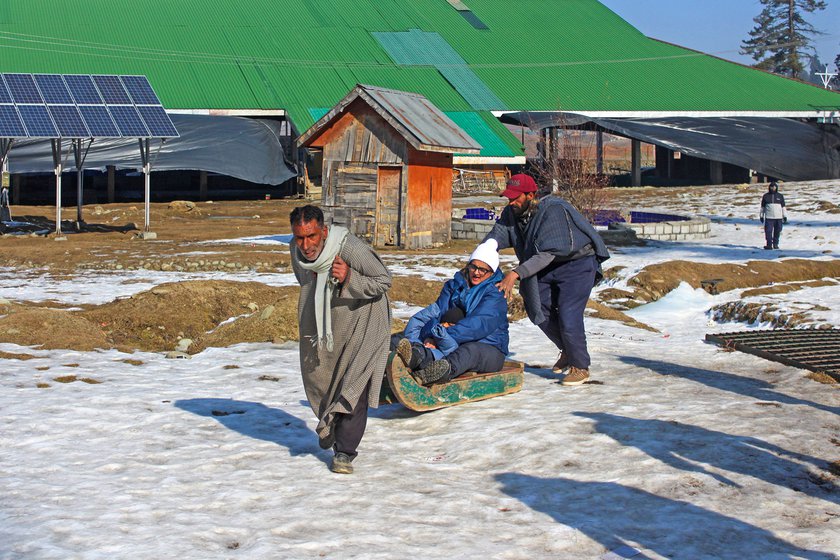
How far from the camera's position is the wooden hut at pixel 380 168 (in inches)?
947

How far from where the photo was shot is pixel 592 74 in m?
48.2

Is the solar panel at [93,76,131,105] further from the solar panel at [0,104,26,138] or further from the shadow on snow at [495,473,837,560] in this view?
the shadow on snow at [495,473,837,560]

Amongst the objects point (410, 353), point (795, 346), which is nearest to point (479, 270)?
point (410, 353)

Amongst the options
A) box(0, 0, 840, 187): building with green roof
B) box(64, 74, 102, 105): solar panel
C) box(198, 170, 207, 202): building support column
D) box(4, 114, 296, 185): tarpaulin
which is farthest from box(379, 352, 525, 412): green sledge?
box(198, 170, 207, 202): building support column

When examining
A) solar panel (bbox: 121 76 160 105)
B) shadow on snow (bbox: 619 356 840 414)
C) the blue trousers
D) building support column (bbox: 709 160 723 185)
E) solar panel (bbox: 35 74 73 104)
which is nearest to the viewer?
the blue trousers

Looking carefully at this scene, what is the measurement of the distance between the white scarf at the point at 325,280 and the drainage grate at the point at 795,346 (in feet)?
16.2

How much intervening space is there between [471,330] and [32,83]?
75.2 ft

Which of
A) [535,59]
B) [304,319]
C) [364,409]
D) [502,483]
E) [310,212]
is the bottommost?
[502,483]

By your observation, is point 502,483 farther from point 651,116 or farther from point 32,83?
point 651,116

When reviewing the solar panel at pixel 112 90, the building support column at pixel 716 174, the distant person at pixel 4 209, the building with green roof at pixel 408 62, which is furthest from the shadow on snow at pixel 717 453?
the building support column at pixel 716 174

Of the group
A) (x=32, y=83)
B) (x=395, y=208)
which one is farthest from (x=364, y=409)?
(x=32, y=83)

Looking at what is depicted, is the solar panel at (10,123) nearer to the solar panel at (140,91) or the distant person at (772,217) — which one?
the solar panel at (140,91)

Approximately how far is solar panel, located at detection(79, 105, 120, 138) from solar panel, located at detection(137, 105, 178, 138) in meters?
0.90

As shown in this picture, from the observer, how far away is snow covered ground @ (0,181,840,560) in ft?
18.1
